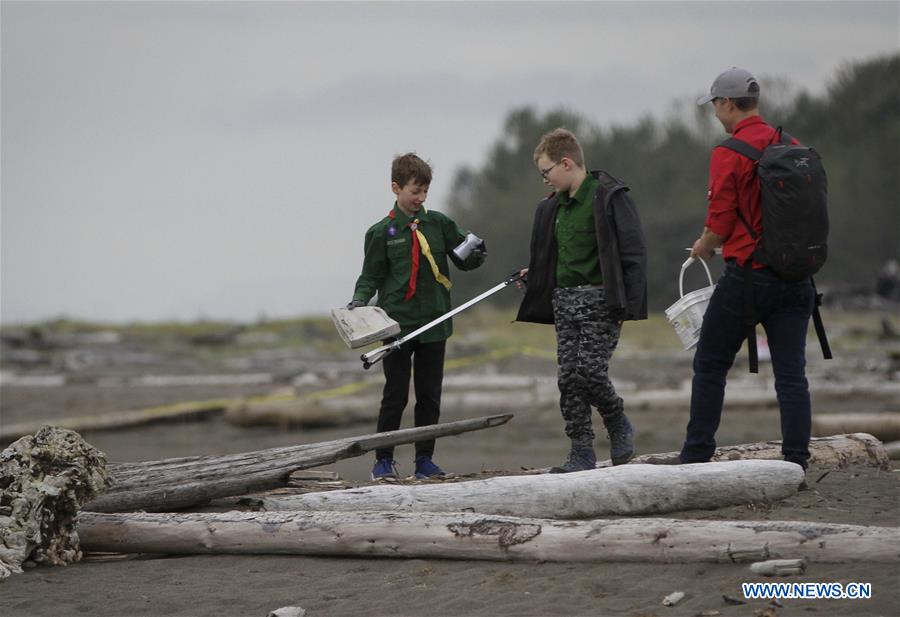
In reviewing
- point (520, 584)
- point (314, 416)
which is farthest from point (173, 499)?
point (314, 416)

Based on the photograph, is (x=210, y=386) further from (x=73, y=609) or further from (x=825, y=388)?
(x=73, y=609)

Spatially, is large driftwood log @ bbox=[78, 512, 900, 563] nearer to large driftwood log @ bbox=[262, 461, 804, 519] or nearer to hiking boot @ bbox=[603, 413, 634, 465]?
large driftwood log @ bbox=[262, 461, 804, 519]

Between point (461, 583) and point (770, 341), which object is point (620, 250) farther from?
point (461, 583)

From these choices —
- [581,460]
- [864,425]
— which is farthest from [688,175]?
[581,460]

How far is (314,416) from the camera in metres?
17.4

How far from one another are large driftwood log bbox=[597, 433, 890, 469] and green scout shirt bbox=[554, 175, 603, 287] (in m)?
1.27

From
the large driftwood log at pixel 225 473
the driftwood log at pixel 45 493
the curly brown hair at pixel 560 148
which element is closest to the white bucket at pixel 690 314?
the curly brown hair at pixel 560 148

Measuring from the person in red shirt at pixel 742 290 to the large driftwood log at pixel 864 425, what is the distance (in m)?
4.72

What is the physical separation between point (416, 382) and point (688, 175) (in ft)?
145

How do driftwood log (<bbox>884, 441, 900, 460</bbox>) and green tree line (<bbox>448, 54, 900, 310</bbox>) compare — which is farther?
green tree line (<bbox>448, 54, 900, 310</bbox>)

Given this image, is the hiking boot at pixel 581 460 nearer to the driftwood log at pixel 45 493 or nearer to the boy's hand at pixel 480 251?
the boy's hand at pixel 480 251

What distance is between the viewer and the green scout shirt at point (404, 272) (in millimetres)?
8781

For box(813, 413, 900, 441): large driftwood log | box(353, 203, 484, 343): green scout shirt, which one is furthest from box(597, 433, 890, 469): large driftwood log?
box(813, 413, 900, 441): large driftwood log

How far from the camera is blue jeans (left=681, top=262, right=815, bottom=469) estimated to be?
23.8 ft
